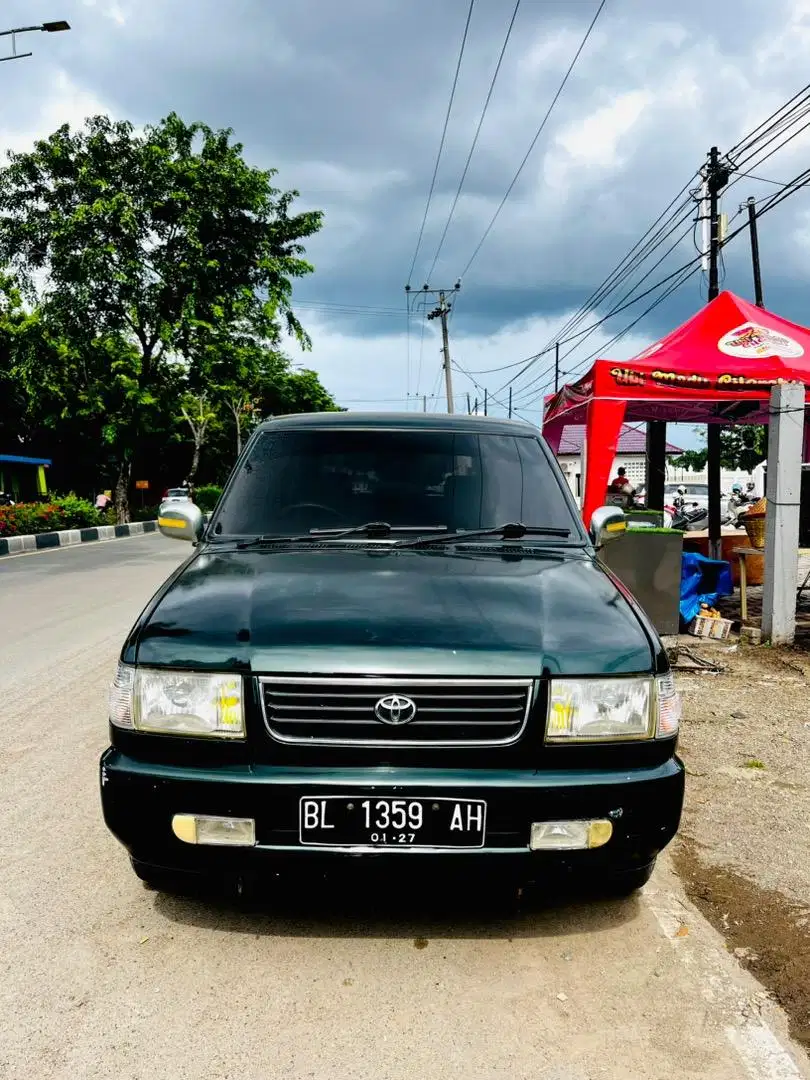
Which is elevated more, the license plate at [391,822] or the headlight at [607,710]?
the headlight at [607,710]

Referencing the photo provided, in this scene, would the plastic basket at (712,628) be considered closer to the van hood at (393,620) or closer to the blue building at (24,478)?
the van hood at (393,620)

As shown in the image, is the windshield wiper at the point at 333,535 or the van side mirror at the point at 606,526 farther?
the van side mirror at the point at 606,526

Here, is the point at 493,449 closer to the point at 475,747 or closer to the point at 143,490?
the point at 475,747

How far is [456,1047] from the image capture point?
83.0 inches

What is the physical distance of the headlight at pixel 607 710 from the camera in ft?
7.70

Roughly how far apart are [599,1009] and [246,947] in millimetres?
1032

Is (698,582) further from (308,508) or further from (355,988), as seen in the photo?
(355,988)

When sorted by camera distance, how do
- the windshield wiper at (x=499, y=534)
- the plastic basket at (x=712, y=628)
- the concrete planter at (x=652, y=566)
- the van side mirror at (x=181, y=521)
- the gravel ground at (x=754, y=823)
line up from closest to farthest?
1. the gravel ground at (x=754, y=823)
2. the windshield wiper at (x=499, y=534)
3. the van side mirror at (x=181, y=521)
4. the concrete planter at (x=652, y=566)
5. the plastic basket at (x=712, y=628)

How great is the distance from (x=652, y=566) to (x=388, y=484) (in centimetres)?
469

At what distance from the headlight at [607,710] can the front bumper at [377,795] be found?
0.36ft

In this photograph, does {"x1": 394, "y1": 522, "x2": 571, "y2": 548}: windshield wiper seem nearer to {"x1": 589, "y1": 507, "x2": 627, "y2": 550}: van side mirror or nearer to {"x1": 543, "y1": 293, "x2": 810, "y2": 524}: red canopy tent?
{"x1": 589, "y1": 507, "x2": 627, "y2": 550}: van side mirror

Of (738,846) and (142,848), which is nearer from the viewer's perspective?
(142,848)

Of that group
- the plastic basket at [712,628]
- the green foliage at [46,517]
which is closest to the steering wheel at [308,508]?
the plastic basket at [712,628]

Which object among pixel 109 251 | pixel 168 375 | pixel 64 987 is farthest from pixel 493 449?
pixel 168 375
